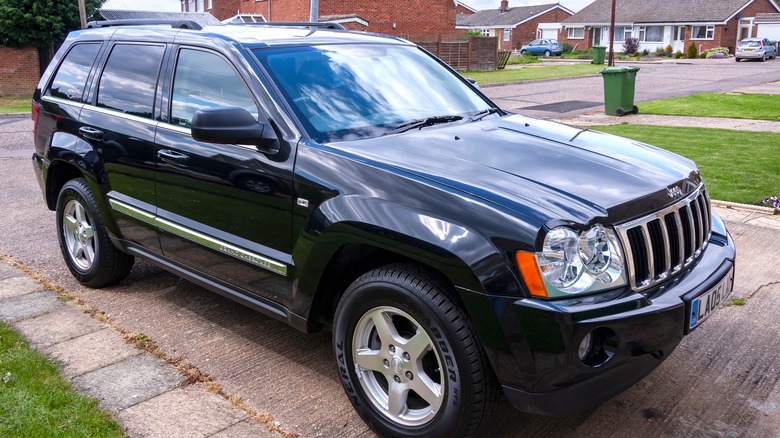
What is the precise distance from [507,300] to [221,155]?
191 centimetres

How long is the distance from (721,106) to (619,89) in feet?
10.8

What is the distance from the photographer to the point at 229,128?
11.6ft

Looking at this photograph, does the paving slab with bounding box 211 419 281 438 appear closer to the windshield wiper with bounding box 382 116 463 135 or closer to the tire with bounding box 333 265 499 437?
the tire with bounding box 333 265 499 437

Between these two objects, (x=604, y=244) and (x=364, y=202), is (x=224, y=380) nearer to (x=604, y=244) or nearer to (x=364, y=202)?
(x=364, y=202)

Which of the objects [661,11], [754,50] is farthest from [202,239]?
[661,11]

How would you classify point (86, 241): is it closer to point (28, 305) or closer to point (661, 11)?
point (28, 305)

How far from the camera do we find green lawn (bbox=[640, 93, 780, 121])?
610 inches

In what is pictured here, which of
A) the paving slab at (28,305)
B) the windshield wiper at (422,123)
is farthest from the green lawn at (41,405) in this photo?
the windshield wiper at (422,123)

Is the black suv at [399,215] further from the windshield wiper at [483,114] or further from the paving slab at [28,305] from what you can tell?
the paving slab at [28,305]

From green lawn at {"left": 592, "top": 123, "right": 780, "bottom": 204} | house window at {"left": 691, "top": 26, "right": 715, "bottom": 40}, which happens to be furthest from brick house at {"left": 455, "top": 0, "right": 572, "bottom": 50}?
green lawn at {"left": 592, "top": 123, "right": 780, "bottom": 204}

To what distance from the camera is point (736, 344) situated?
4.30 meters

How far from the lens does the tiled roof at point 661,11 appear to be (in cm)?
6059

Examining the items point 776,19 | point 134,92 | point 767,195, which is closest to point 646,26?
point 776,19

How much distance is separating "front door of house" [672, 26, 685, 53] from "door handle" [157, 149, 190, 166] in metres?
65.0
